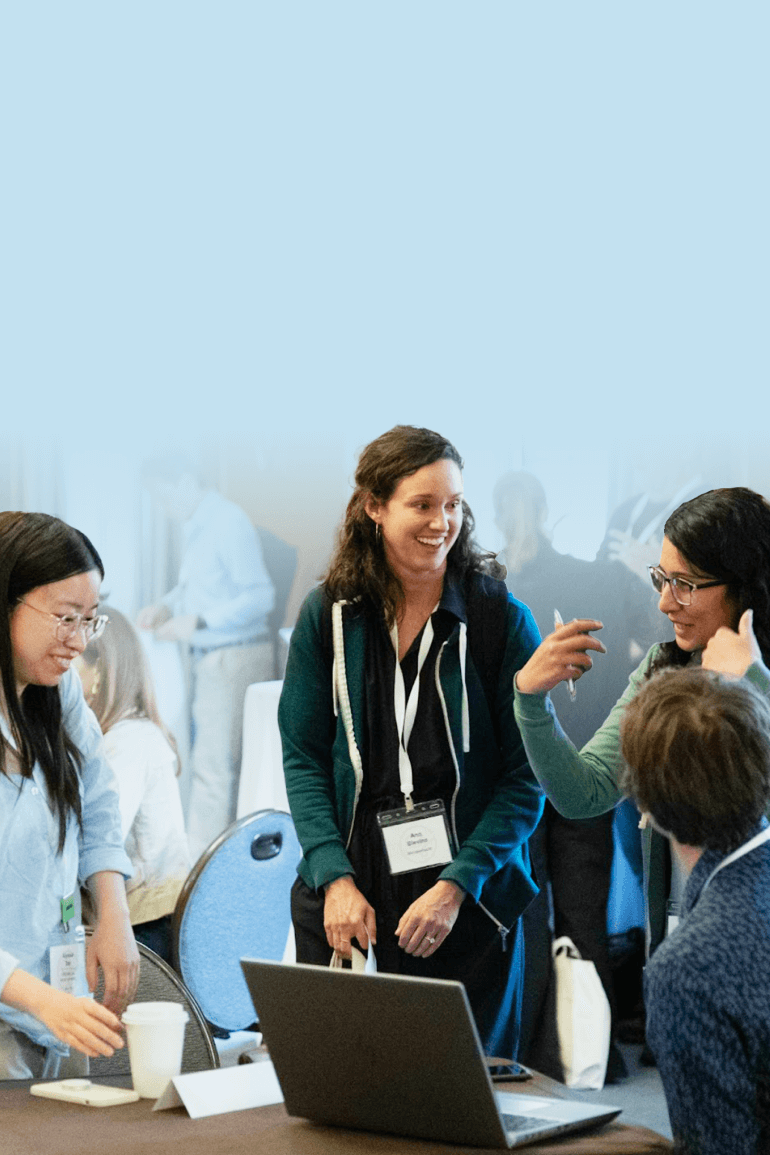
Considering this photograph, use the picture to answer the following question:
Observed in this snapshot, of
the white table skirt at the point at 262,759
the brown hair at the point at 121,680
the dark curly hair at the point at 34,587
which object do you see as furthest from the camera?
the white table skirt at the point at 262,759

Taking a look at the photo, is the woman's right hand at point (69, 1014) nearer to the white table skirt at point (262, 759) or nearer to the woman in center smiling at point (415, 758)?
the woman in center smiling at point (415, 758)

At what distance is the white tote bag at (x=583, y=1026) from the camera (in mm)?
3715

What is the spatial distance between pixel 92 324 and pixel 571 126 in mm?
1768

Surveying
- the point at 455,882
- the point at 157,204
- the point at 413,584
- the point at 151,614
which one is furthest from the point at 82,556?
the point at 157,204

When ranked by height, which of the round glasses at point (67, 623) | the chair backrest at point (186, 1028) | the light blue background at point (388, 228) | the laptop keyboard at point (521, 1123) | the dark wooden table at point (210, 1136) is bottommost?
the chair backrest at point (186, 1028)

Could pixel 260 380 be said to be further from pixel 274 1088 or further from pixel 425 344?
pixel 274 1088

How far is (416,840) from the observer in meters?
2.06

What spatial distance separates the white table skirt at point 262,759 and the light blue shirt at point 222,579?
25 centimetres

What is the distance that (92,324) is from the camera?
4559mm

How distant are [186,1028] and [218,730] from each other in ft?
8.95

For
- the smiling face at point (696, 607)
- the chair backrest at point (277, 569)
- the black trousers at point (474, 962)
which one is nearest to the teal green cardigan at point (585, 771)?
the smiling face at point (696, 607)

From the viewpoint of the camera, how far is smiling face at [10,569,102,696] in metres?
1.81

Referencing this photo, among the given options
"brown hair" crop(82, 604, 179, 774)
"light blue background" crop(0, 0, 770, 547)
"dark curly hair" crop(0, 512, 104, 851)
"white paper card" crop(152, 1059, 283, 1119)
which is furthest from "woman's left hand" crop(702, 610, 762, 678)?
"light blue background" crop(0, 0, 770, 547)

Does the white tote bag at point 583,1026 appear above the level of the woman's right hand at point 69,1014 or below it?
below
